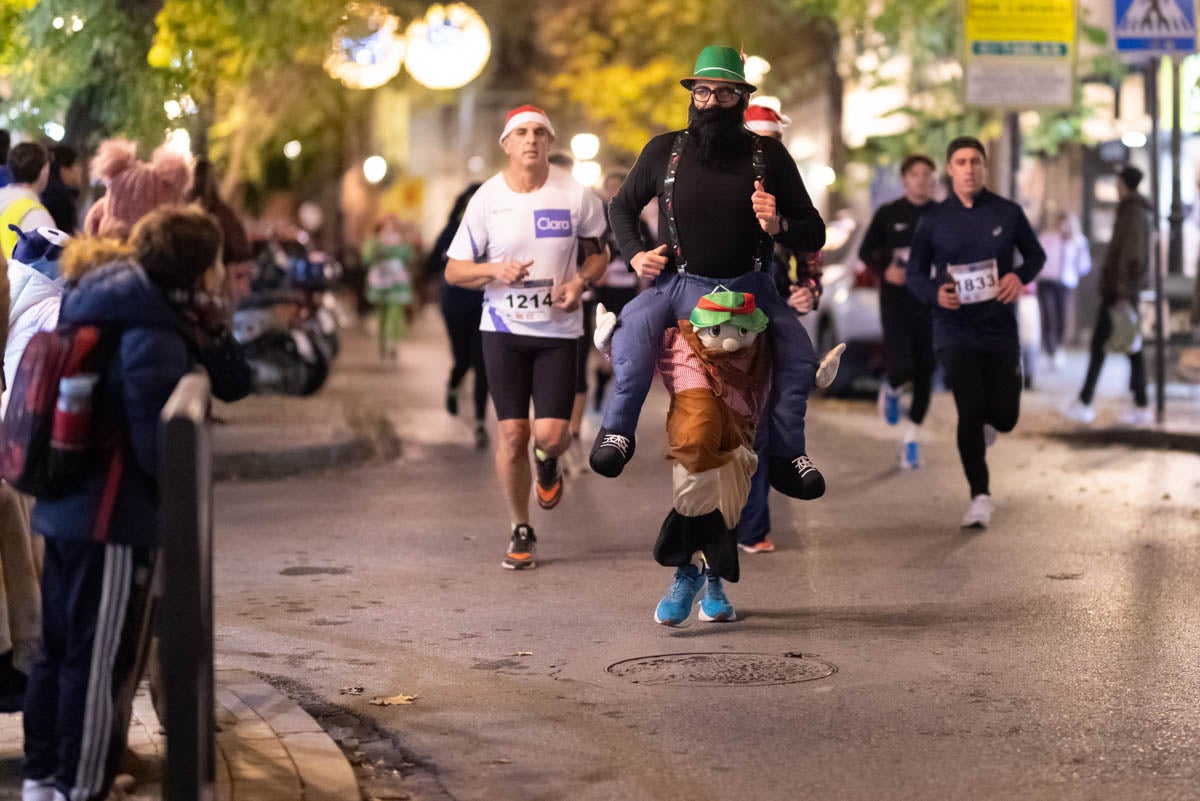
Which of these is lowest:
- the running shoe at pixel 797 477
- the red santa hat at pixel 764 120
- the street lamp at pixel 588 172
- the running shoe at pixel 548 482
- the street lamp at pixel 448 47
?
the running shoe at pixel 548 482

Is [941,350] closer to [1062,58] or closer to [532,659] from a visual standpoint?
[532,659]

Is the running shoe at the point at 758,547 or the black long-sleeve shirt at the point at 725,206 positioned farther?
the running shoe at the point at 758,547

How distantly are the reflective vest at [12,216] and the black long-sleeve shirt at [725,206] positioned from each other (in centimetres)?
279

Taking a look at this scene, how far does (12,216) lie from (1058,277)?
16821 millimetres

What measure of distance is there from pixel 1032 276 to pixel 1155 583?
2.24m

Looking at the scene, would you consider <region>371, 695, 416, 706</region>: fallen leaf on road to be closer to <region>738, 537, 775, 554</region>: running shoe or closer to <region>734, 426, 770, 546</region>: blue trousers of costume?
<region>734, 426, 770, 546</region>: blue trousers of costume

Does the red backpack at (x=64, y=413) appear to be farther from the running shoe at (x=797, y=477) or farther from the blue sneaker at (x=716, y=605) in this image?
the blue sneaker at (x=716, y=605)

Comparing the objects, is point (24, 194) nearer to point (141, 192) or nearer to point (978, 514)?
point (141, 192)

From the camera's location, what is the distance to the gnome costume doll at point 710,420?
314 inches

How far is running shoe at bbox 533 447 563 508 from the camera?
1045 cm

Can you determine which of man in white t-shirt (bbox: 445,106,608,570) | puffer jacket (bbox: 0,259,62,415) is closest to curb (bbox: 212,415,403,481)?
man in white t-shirt (bbox: 445,106,608,570)

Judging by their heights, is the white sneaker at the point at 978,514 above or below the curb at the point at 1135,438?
above

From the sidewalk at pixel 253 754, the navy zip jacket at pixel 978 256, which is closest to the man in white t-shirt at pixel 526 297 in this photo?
the navy zip jacket at pixel 978 256

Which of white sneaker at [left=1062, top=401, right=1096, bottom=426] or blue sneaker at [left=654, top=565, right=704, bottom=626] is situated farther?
white sneaker at [left=1062, top=401, right=1096, bottom=426]
